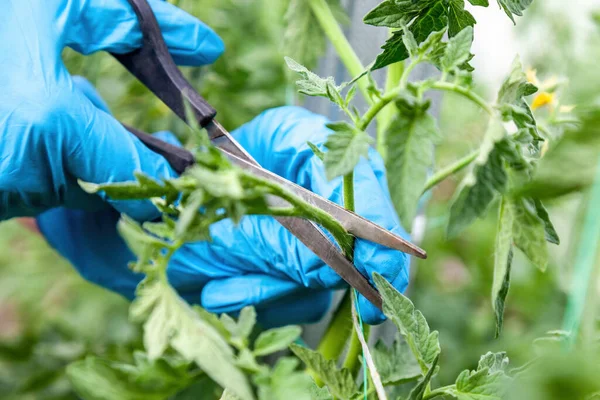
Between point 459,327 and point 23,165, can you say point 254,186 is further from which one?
point 459,327

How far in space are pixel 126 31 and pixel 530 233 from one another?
467 mm

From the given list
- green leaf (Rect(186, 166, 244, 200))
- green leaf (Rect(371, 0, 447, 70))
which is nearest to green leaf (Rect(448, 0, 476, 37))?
green leaf (Rect(371, 0, 447, 70))

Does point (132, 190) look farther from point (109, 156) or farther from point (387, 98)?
point (109, 156)

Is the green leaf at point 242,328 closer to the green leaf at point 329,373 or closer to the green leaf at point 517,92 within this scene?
the green leaf at point 329,373

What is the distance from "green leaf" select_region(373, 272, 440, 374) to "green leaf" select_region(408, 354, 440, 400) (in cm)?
1

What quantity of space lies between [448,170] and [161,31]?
0.35m

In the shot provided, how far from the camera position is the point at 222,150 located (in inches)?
23.1

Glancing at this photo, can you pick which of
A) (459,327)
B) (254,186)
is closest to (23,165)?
(254,186)

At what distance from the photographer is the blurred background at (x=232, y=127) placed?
1017 millimetres

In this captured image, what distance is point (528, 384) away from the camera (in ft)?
0.97

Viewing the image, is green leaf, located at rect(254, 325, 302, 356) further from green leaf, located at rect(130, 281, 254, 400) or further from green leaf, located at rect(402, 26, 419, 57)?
green leaf, located at rect(402, 26, 419, 57)

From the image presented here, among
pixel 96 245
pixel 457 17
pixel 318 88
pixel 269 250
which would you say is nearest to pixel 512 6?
pixel 457 17

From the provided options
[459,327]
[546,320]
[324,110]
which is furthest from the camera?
[459,327]

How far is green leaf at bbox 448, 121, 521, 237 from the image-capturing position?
364 mm
